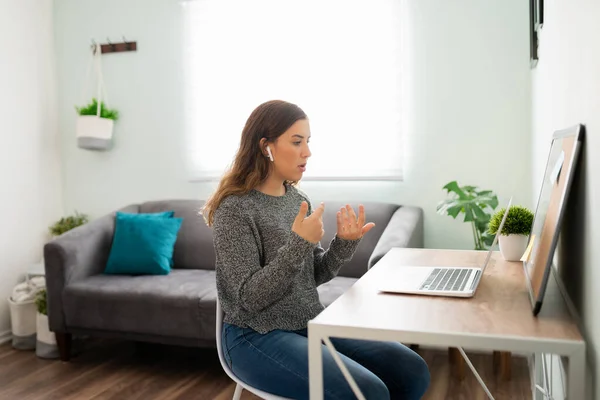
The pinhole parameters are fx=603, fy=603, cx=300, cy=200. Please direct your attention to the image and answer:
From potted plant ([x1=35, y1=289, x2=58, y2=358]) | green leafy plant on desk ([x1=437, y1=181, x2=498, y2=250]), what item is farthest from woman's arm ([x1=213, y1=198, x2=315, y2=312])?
potted plant ([x1=35, y1=289, x2=58, y2=358])

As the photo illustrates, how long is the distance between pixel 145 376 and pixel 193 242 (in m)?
0.85

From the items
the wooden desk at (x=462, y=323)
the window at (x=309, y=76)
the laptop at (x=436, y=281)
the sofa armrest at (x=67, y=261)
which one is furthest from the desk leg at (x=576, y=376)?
the sofa armrest at (x=67, y=261)

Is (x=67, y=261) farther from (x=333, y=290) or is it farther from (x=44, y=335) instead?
(x=333, y=290)

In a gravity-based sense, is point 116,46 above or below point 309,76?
above

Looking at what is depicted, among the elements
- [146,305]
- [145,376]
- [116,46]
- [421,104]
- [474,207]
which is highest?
[116,46]

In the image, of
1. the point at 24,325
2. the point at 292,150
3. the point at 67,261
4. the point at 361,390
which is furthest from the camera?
the point at 24,325

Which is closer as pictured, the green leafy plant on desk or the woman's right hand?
the woman's right hand

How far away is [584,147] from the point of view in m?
1.11

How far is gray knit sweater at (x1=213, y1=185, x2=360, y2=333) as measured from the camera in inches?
58.2

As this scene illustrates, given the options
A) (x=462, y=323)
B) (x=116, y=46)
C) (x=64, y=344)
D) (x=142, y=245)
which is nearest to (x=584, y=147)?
(x=462, y=323)

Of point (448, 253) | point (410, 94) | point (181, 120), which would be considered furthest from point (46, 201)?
point (448, 253)

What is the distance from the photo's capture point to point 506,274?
157 cm

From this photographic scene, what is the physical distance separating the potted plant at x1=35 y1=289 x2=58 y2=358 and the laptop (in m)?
2.34

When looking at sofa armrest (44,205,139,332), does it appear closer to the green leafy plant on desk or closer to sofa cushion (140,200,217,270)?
sofa cushion (140,200,217,270)
